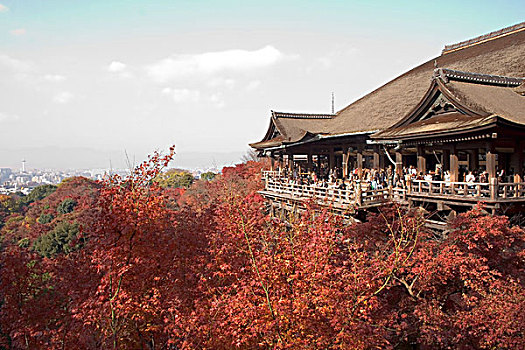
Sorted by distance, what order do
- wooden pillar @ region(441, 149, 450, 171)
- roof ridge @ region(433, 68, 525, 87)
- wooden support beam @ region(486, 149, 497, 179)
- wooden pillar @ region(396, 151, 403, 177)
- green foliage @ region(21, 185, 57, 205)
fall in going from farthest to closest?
green foliage @ region(21, 185, 57, 205) < wooden pillar @ region(396, 151, 403, 177) < wooden pillar @ region(441, 149, 450, 171) < roof ridge @ region(433, 68, 525, 87) < wooden support beam @ region(486, 149, 497, 179)

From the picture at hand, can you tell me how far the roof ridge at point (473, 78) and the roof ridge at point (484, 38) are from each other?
883cm

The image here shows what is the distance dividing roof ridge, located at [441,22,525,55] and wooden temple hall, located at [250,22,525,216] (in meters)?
0.07

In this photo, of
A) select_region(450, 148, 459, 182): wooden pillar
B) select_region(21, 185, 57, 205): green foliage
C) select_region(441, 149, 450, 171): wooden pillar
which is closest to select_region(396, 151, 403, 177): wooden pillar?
select_region(441, 149, 450, 171): wooden pillar

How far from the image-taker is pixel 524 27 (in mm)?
24016

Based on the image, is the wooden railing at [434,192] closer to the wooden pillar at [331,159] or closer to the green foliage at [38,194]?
the wooden pillar at [331,159]

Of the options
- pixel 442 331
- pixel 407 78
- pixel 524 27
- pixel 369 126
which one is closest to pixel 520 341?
pixel 442 331

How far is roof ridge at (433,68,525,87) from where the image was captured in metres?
15.0

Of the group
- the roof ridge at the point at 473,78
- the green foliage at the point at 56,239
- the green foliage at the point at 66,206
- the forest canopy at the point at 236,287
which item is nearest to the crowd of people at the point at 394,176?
the forest canopy at the point at 236,287

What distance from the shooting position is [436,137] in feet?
46.7

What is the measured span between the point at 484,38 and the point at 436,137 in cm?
1751

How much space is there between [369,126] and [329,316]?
48.1ft

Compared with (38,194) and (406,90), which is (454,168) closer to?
(406,90)

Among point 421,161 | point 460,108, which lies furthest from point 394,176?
point 460,108

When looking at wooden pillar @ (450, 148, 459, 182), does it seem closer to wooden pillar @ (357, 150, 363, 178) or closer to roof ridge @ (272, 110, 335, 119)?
wooden pillar @ (357, 150, 363, 178)
